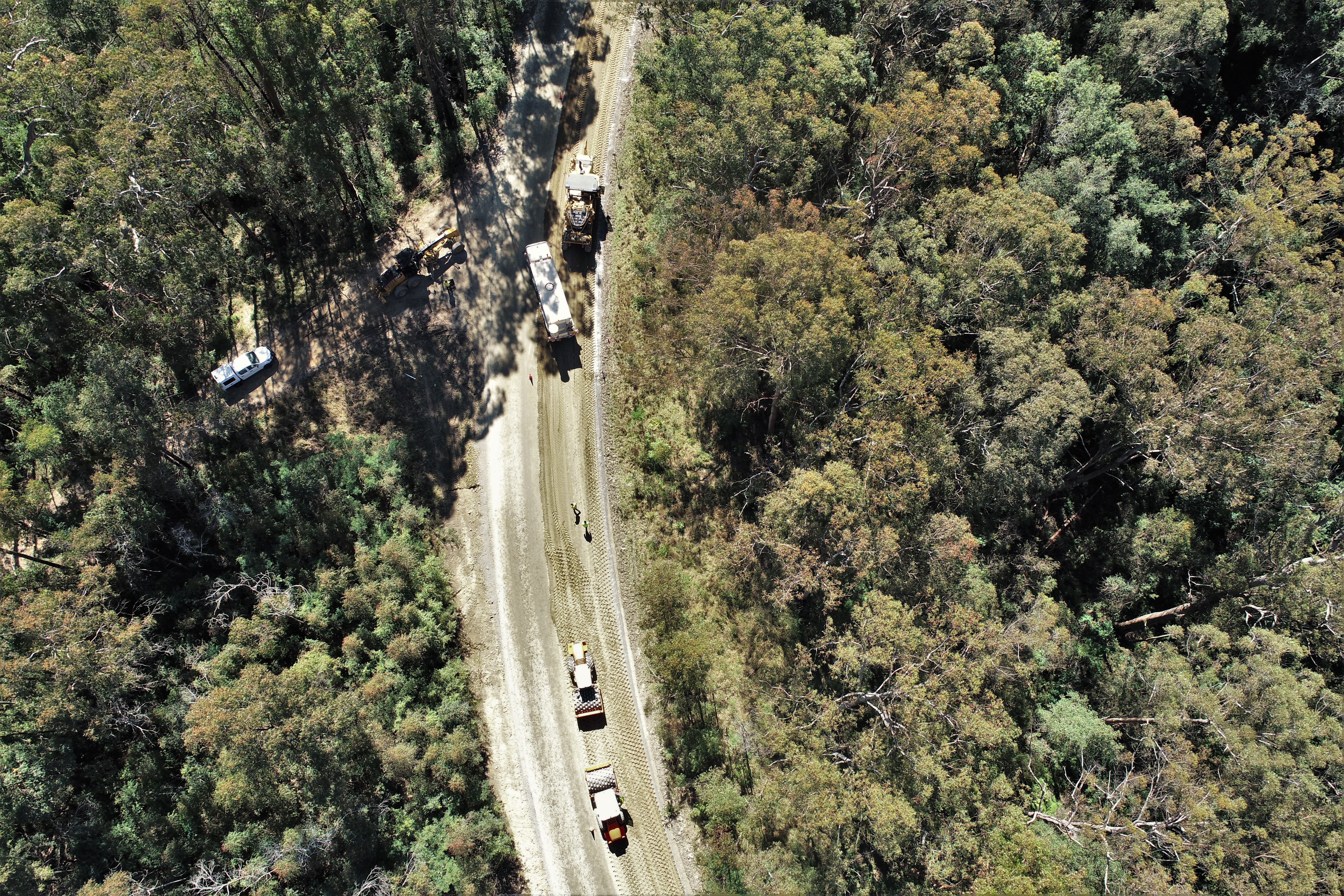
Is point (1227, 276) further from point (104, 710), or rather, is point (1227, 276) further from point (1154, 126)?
point (104, 710)

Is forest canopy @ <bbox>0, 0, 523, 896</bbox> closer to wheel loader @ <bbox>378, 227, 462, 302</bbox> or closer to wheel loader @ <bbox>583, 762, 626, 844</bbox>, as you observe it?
wheel loader @ <bbox>583, 762, 626, 844</bbox>

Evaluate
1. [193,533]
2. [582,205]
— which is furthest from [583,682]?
[582,205]

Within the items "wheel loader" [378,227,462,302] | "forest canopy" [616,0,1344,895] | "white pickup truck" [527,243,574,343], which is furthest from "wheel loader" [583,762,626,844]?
"wheel loader" [378,227,462,302]

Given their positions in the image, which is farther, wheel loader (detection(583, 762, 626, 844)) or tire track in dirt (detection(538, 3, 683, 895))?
tire track in dirt (detection(538, 3, 683, 895))

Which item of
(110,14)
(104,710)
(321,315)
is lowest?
(104,710)

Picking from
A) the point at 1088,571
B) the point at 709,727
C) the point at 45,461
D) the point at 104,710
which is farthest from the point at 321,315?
the point at 1088,571

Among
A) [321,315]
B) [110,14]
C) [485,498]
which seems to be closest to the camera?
[110,14]

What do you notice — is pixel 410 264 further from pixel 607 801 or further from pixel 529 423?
pixel 607 801
